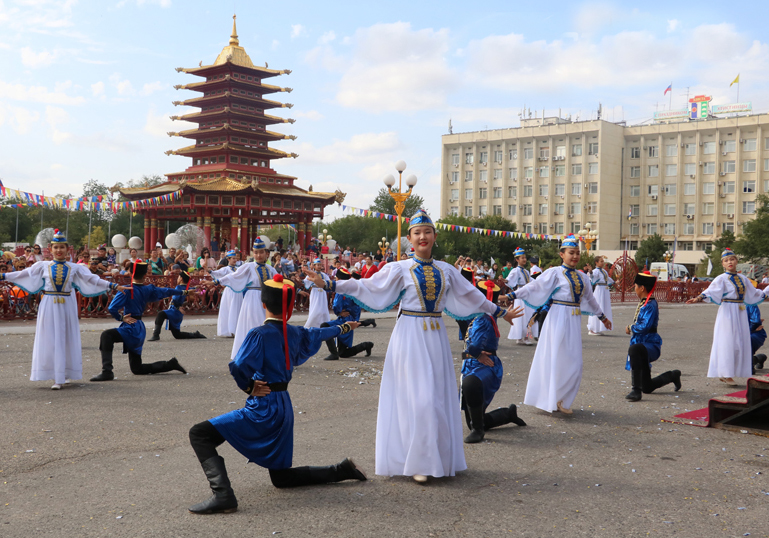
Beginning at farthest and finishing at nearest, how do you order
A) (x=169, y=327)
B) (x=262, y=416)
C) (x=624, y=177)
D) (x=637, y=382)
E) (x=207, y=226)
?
1. (x=624, y=177)
2. (x=207, y=226)
3. (x=169, y=327)
4. (x=637, y=382)
5. (x=262, y=416)

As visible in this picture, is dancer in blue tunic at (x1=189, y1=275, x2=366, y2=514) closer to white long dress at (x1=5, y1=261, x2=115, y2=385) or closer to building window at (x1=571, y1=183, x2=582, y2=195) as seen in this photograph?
white long dress at (x1=5, y1=261, x2=115, y2=385)

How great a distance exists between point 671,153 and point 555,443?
78389 mm

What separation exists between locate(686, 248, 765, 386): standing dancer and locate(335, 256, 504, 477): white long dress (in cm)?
594

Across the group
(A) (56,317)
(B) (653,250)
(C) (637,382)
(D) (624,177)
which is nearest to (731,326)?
(C) (637,382)

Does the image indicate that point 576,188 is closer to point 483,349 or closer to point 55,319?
point 55,319

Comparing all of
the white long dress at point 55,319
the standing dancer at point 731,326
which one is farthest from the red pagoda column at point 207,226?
the standing dancer at point 731,326

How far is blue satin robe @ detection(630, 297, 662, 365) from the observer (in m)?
8.55

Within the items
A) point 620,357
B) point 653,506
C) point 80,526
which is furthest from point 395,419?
point 620,357

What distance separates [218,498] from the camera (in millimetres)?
4309

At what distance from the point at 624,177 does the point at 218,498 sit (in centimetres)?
8170

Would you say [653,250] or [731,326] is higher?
[653,250]

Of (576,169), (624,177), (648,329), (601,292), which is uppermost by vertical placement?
(576,169)

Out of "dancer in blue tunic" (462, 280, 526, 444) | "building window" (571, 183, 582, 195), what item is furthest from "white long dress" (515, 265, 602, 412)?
"building window" (571, 183, 582, 195)

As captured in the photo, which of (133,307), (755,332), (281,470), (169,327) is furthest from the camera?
(169,327)
